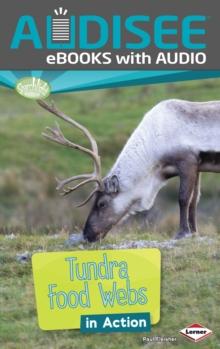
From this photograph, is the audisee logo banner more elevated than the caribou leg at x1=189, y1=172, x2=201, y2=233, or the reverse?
the audisee logo banner

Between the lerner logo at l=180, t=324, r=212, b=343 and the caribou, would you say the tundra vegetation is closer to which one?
the lerner logo at l=180, t=324, r=212, b=343

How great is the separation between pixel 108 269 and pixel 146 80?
7.35 ft

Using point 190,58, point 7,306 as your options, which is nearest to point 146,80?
point 190,58

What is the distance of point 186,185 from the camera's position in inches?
512

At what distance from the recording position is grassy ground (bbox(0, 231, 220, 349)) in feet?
35.0

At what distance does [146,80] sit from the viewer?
12.3 m

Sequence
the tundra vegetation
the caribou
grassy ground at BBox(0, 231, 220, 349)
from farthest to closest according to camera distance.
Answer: the caribou < the tundra vegetation < grassy ground at BBox(0, 231, 220, 349)

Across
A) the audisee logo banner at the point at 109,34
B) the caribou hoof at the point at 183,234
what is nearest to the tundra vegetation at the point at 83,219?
the caribou hoof at the point at 183,234

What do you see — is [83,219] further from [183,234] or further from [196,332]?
[196,332]

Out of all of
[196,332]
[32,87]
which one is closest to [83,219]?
[32,87]

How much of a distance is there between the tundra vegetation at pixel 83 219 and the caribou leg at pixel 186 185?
0.86ft

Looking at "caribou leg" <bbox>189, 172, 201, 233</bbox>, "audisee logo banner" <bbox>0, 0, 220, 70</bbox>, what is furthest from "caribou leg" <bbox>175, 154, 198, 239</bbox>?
"audisee logo banner" <bbox>0, 0, 220, 70</bbox>

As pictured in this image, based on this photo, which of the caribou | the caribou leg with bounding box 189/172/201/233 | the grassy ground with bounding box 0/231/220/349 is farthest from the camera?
the caribou leg with bounding box 189/172/201/233

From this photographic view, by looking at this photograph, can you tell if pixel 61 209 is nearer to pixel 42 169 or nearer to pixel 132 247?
pixel 42 169
